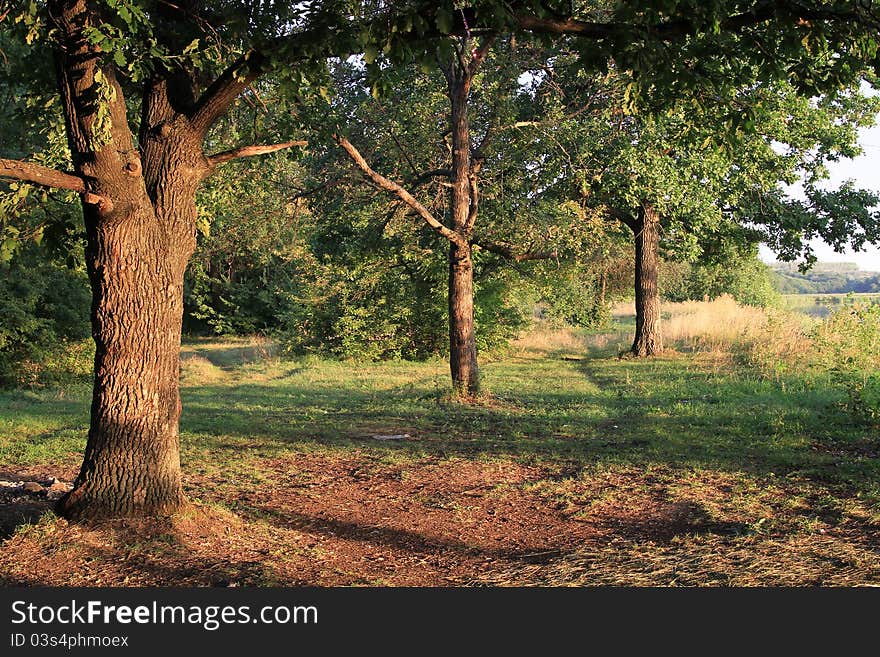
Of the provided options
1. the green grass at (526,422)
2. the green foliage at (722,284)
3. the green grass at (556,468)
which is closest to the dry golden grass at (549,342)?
the green grass at (526,422)

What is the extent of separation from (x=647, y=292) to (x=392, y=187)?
12930mm

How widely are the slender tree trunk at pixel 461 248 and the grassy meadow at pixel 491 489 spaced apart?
Answer: 649 mm

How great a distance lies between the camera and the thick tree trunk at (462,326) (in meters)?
15.2

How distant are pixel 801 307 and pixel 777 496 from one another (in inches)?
875

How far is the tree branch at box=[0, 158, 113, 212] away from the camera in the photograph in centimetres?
553

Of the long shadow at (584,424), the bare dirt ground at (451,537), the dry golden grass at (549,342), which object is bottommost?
the bare dirt ground at (451,537)

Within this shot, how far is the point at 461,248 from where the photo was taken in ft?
49.3

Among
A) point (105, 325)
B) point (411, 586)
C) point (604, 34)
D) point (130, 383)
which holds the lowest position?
point (411, 586)

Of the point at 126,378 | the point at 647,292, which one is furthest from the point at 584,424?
the point at 647,292

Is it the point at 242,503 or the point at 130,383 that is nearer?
the point at 130,383

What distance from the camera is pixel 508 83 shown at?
48.1ft

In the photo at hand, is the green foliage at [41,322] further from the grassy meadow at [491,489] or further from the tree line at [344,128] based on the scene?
the tree line at [344,128]

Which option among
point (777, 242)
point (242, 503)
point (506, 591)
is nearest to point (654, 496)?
point (506, 591)

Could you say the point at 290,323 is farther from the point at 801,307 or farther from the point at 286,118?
the point at 286,118
